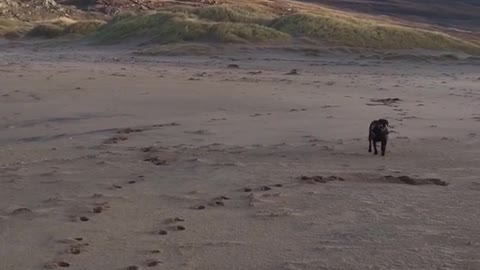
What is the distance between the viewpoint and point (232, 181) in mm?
8164

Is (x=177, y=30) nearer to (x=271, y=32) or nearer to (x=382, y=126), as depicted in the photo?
(x=271, y=32)

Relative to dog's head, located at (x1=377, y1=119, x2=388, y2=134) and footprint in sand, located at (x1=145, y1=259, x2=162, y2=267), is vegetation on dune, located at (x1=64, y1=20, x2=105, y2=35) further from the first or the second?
footprint in sand, located at (x1=145, y1=259, x2=162, y2=267)

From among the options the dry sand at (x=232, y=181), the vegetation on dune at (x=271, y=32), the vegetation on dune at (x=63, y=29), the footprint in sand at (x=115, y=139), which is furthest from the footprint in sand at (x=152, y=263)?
the vegetation on dune at (x=63, y=29)

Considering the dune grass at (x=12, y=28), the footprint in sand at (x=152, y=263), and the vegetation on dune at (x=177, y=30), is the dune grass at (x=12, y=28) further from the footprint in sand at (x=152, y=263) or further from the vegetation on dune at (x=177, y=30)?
the footprint in sand at (x=152, y=263)

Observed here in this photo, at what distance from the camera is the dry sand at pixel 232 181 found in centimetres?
570

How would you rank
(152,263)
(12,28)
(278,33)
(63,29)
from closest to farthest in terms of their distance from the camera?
(152,263)
(278,33)
(63,29)
(12,28)

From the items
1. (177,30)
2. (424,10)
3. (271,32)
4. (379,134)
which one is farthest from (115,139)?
(424,10)

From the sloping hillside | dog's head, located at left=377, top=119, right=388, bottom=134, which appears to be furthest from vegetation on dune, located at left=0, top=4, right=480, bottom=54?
the sloping hillside

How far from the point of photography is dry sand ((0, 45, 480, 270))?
18.7 feet

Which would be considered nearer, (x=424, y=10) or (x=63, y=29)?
(x=63, y=29)

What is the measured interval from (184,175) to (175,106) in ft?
22.4

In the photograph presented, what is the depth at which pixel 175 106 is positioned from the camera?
15.2m

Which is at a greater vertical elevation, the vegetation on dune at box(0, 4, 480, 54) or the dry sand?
the dry sand

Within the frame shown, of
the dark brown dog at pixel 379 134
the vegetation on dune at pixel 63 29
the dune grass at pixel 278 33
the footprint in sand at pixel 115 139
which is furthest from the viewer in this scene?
the vegetation on dune at pixel 63 29
